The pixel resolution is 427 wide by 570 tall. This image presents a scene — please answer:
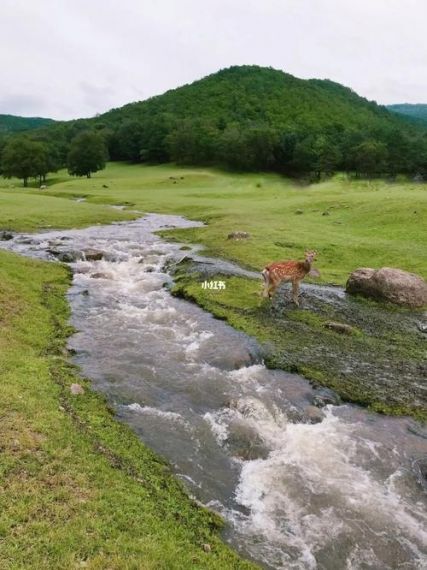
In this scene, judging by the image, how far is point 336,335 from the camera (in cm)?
2200

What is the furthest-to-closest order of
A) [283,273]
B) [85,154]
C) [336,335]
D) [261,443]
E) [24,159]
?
1. [85,154]
2. [24,159]
3. [283,273]
4. [336,335]
5. [261,443]

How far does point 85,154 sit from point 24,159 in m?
15.7

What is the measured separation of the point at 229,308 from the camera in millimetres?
25047

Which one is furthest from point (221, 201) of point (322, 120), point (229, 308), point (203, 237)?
point (322, 120)

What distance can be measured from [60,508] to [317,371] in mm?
11151

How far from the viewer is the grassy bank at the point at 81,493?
29.5 feet

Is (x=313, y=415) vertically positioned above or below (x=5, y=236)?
below

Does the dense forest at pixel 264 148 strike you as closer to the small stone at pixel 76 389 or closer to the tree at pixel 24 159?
the tree at pixel 24 159

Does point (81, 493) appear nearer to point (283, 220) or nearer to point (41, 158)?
point (283, 220)

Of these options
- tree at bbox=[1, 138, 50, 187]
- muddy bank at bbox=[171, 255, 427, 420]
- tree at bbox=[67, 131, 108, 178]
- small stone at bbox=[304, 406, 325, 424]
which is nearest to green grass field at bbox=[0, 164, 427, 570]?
muddy bank at bbox=[171, 255, 427, 420]

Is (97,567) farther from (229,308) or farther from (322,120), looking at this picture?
(322,120)

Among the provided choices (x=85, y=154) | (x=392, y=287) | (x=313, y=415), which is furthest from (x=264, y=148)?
(x=313, y=415)

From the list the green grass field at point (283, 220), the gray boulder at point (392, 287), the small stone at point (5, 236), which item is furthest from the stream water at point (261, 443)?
the small stone at point (5, 236)

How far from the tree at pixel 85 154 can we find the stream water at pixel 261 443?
346 feet
